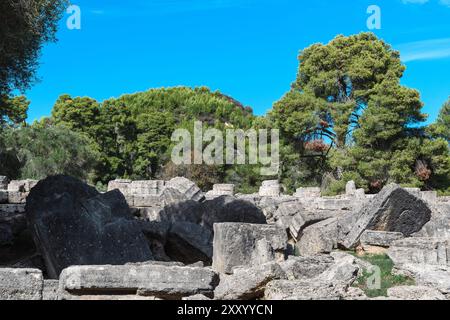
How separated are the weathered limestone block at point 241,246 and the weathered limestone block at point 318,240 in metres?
3.12

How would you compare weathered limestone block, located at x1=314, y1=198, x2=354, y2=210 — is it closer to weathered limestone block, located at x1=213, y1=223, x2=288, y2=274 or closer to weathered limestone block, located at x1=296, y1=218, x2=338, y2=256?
weathered limestone block, located at x1=296, y1=218, x2=338, y2=256

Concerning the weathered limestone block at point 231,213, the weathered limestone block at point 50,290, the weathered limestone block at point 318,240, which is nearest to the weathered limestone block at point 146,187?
the weathered limestone block at point 231,213

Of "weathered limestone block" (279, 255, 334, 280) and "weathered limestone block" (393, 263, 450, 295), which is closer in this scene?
"weathered limestone block" (393, 263, 450, 295)

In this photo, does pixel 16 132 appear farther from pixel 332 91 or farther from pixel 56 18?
pixel 56 18

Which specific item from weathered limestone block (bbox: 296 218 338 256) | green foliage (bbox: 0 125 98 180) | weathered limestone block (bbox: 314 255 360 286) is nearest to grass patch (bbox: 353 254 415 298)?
weathered limestone block (bbox: 314 255 360 286)

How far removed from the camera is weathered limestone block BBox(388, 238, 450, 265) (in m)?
11.4

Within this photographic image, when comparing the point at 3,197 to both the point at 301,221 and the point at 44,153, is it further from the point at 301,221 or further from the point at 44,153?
the point at 44,153

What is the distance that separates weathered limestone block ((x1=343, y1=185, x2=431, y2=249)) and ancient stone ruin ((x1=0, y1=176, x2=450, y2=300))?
23 millimetres

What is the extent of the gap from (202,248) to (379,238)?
148 inches

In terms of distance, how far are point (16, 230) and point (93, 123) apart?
125 feet

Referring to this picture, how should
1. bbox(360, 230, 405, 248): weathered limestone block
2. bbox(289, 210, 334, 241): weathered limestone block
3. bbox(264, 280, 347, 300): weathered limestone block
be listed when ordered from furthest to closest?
bbox(289, 210, 334, 241): weathered limestone block → bbox(360, 230, 405, 248): weathered limestone block → bbox(264, 280, 347, 300): weathered limestone block

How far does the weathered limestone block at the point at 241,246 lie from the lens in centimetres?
1015

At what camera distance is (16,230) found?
515 inches

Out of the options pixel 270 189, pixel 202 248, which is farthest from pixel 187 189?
pixel 270 189
